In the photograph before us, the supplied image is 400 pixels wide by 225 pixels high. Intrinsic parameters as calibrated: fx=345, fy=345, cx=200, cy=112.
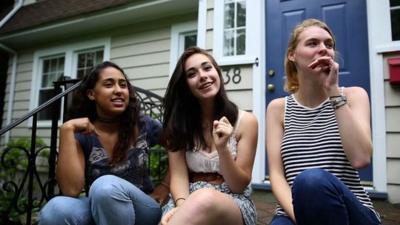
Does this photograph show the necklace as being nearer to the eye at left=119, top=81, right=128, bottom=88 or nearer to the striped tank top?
the eye at left=119, top=81, right=128, bottom=88

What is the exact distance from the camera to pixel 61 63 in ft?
22.1

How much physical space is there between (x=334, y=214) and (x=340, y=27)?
8.19 feet

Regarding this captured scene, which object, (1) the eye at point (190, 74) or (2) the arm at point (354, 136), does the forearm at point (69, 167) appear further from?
(2) the arm at point (354, 136)

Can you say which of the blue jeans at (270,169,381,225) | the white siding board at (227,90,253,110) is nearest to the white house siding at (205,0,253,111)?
the white siding board at (227,90,253,110)

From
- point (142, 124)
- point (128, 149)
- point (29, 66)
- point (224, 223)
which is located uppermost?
point (29, 66)

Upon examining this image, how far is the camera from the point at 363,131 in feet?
4.03

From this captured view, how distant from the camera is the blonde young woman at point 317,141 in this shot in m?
1.10

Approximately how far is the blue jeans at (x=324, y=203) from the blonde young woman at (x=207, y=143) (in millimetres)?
339

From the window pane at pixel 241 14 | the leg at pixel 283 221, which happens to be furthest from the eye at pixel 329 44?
the window pane at pixel 241 14

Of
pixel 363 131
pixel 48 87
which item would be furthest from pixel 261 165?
pixel 48 87

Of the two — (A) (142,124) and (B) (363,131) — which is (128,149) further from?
(B) (363,131)

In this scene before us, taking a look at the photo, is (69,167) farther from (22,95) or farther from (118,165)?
(22,95)

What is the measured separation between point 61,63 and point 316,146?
20.8ft

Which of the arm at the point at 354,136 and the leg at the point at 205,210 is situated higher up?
the arm at the point at 354,136
